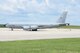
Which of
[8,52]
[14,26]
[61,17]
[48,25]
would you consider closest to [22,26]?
→ [14,26]

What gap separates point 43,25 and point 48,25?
2.55 metres

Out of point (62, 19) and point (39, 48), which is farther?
point (62, 19)

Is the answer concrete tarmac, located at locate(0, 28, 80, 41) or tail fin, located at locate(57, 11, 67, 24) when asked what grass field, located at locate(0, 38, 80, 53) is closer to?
concrete tarmac, located at locate(0, 28, 80, 41)

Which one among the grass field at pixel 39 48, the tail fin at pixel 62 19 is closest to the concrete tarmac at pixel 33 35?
the grass field at pixel 39 48

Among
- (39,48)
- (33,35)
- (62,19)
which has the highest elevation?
(62,19)

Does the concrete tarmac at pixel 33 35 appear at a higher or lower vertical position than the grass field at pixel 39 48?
lower

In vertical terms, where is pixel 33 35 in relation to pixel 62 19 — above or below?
below

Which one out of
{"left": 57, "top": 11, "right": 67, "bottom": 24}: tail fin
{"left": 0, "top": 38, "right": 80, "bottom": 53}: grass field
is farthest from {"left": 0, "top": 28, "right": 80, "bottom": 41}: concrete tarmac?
{"left": 57, "top": 11, "right": 67, "bottom": 24}: tail fin

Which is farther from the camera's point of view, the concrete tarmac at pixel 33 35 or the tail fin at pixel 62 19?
the tail fin at pixel 62 19

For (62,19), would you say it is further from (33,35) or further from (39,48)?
(39,48)

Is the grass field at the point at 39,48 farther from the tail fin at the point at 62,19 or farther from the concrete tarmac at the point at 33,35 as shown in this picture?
the tail fin at the point at 62,19

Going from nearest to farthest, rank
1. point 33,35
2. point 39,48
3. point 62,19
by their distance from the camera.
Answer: point 39,48
point 33,35
point 62,19

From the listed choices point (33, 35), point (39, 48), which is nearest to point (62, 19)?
point (33, 35)

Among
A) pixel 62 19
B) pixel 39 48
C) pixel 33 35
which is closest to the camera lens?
pixel 39 48
